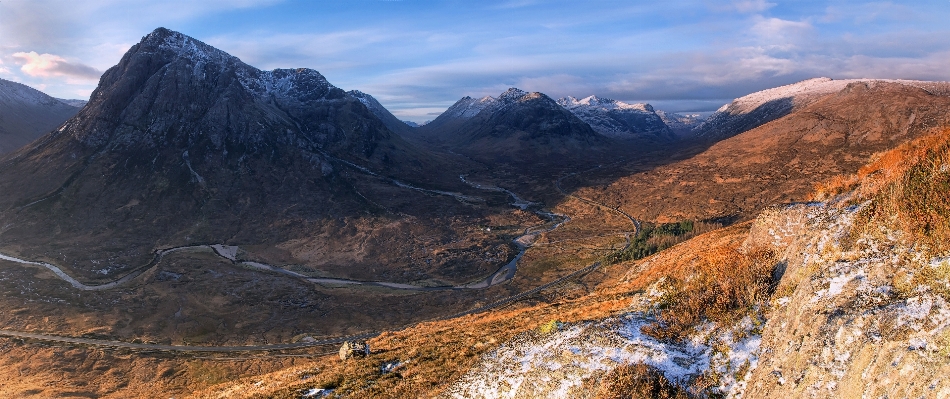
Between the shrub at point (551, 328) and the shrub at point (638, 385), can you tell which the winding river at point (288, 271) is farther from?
the shrub at point (638, 385)

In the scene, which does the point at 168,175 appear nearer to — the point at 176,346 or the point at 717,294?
the point at 176,346

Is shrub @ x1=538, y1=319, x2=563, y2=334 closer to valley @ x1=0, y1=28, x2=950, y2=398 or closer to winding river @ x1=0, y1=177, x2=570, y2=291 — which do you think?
valley @ x1=0, y1=28, x2=950, y2=398

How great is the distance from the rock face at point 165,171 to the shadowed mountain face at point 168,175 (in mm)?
381

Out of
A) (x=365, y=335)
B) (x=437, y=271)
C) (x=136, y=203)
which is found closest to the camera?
(x=365, y=335)

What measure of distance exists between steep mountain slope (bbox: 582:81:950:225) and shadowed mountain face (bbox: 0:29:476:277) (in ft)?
240

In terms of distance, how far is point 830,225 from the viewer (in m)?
16.5

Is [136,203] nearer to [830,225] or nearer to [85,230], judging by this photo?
[85,230]

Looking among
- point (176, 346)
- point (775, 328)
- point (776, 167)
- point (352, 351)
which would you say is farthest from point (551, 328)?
point (776, 167)

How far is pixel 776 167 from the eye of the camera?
163500 mm

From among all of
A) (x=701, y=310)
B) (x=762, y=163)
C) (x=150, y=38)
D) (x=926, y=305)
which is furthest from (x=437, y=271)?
(x=150, y=38)

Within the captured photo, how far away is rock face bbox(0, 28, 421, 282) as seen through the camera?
406ft

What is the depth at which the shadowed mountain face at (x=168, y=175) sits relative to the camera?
401ft

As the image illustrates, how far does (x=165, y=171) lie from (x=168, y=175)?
2.67 m

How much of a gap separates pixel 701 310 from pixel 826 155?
192 m
